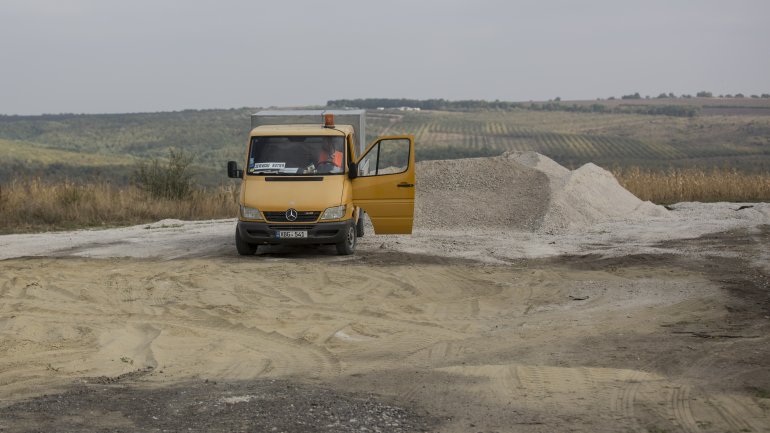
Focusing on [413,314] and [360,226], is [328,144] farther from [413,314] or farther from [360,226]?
[413,314]

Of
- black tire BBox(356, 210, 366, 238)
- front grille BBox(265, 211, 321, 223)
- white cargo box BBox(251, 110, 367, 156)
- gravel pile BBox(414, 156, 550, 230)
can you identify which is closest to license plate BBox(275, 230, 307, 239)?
front grille BBox(265, 211, 321, 223)

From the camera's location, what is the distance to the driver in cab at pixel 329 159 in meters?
18.9

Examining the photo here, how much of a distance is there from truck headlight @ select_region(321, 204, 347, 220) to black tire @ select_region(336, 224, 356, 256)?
41 cm

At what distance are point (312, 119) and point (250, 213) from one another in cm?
298

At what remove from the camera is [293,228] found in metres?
18.3

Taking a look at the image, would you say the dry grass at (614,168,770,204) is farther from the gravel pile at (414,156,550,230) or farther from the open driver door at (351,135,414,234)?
the open driver door at (351,135,414,234)

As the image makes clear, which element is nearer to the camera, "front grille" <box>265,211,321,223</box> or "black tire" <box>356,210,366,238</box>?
"front grille" <box>265,211,321,223</box>

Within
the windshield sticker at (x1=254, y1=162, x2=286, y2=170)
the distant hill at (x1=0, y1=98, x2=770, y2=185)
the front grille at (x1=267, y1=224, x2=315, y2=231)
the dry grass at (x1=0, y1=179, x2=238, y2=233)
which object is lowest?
the distant hill at (x1=0, y1=98, x2=770, y2=185)

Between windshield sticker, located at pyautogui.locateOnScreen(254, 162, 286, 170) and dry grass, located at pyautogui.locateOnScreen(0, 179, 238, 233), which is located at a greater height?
windshield sticker, located at pyautogui.locateOnScreen(254, 162, 286, 170)

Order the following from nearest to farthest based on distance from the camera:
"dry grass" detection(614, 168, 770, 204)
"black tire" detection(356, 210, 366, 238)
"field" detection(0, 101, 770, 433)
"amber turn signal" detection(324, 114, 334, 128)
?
"field" detection(0, 101, 770, 433) → "amber turn signal" detection(324, 114, 334, 128) → "black tire" detection(356, 210, 366, 238) → "dry grass" detection(614, 168, 770, 204)

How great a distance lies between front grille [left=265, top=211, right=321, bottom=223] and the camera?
1831 centimetres

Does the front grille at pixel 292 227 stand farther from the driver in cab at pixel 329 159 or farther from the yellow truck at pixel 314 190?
the driver in cab at pixel 329 159

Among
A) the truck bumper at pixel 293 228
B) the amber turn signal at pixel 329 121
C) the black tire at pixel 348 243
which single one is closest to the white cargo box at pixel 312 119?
the amber turn signal at pixel 329 121

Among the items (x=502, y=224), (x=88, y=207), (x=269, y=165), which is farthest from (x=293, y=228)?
(x=88, y=207)
